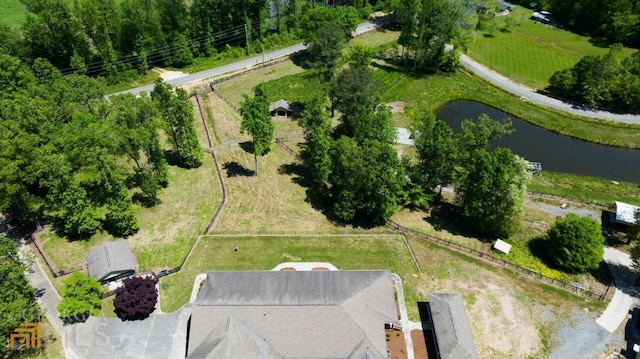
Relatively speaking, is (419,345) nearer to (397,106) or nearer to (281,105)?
(281,105)

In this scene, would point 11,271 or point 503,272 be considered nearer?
point 11,271

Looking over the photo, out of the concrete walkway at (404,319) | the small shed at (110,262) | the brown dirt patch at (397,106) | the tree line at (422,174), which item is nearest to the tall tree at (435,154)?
the tree line at (422,174)

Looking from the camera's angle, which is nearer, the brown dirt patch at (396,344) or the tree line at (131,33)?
the brown dirt patch at (396,344)

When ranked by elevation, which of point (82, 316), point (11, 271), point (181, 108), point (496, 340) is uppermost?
point (181, 108)

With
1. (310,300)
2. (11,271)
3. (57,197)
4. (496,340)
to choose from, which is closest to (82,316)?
(11,271)

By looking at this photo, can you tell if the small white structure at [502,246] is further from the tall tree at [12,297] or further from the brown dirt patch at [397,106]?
the tall tree at [12,297]

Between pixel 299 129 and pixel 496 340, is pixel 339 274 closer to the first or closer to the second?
pixel 496 340
